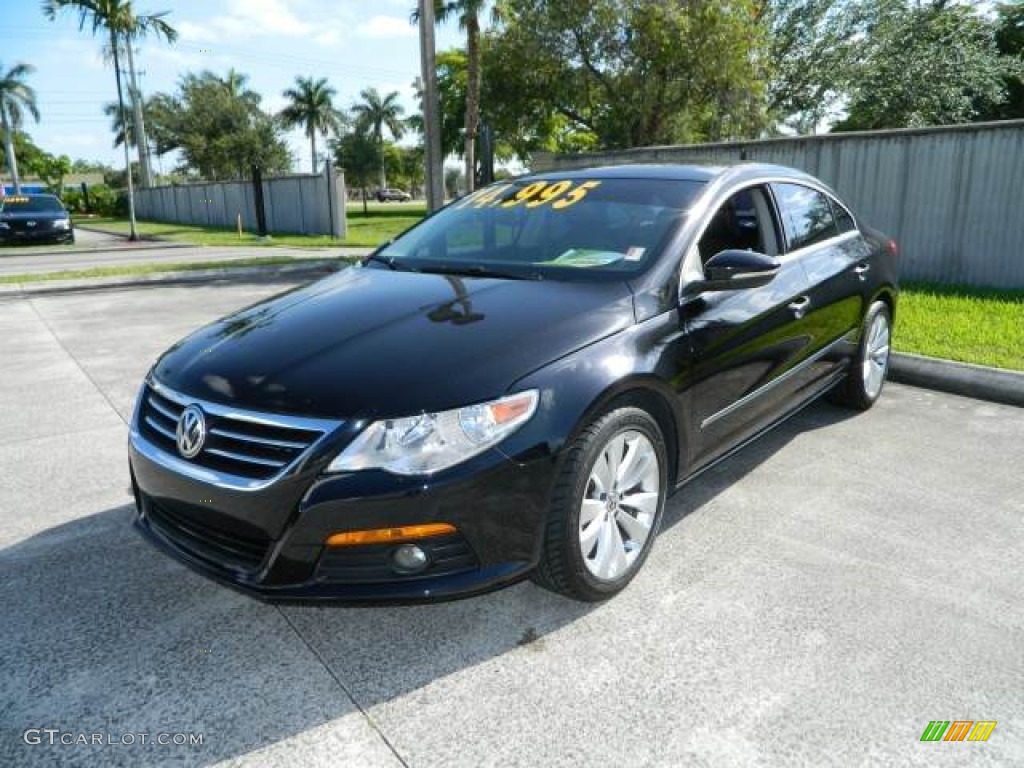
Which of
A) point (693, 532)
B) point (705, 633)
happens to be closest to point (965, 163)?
point (693, 532)

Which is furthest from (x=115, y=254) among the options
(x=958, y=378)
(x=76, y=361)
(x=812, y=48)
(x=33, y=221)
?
(x=812, y=48)

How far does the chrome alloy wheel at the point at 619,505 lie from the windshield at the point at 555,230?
743mm

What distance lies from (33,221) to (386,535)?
78.1ft

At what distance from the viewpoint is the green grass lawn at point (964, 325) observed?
598 centimetres

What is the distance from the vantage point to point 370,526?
2.29 metres

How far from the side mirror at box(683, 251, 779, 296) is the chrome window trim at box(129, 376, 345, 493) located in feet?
5.28

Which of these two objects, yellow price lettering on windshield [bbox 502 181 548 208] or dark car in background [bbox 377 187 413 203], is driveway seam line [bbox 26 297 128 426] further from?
dark car in background [bbox 377 187 413 203]

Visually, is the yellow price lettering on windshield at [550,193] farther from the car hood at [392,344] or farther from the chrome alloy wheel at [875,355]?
the chrome alloy wheel at [875,355]

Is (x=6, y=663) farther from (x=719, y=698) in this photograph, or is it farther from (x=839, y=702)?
(x=839, y=702)

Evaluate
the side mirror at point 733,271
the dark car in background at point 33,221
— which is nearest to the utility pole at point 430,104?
the side mirror at point 733,271

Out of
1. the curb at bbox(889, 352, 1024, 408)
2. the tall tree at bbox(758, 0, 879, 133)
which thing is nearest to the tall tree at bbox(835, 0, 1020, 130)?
the tall tree at bbox(758, 0, 879, 133)

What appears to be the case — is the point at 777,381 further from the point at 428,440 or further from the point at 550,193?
the point at 428,440

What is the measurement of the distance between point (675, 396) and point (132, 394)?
14.1 ft

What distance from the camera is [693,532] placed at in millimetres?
3438
